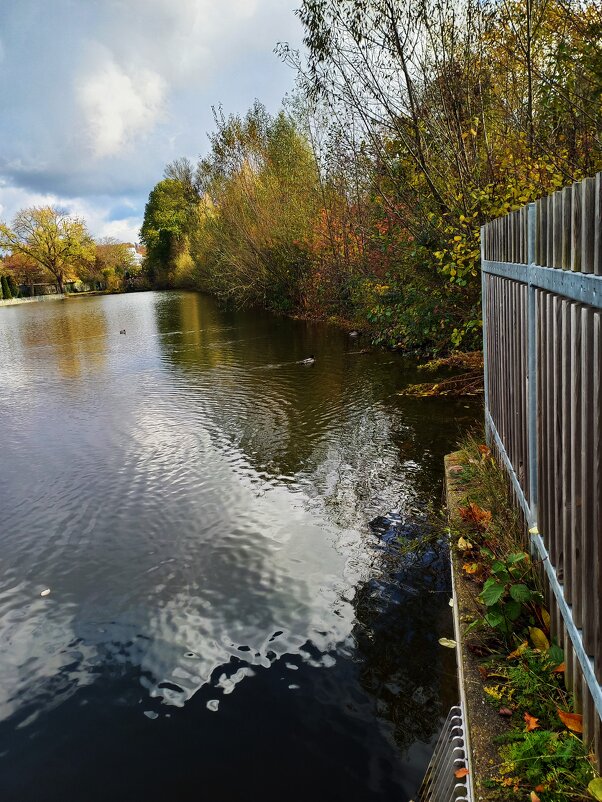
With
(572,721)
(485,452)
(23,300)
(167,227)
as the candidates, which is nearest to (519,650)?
(572,721)

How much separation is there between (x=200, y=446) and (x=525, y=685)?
697 cm

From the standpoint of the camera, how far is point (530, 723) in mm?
2586

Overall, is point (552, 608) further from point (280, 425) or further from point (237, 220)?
point (237, 220)

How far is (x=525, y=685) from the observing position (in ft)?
9.24

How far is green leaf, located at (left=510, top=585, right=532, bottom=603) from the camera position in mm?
3180

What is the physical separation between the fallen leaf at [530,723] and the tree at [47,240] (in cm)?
8744

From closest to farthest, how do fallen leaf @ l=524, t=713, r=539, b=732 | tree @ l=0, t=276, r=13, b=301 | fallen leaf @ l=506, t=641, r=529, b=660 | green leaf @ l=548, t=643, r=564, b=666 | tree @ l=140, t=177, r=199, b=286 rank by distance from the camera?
fallen leaf @ l=524, t=713, r=539, b=732 < green leaf @ l=548, t=643, r=564, b=666 < fallen leaf @ l=506, t=641, r=529, b=660 < tree @ l=0, t=276, r=13, b=301 < tree @ l=140, t=177, r=199, b=286

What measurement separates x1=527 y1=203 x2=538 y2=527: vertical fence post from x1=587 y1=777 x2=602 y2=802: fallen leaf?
1.42m

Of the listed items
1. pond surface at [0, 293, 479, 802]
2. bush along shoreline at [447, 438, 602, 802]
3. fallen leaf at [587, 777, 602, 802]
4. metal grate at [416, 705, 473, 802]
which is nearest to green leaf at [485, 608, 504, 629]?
bush along shoreline at [447, 438, 602, 802]

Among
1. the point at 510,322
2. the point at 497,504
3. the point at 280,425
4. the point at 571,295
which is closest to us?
the point at 571,295

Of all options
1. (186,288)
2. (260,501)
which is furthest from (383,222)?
(186,288)

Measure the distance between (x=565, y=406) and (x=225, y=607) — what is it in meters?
3.38

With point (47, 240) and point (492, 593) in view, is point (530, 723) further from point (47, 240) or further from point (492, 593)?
point (47, 240)

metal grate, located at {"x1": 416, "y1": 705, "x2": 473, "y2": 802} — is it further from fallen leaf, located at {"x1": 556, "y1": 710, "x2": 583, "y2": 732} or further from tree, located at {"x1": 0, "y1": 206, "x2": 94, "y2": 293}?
tree, located at {"x1": 0, "y1": 206, "x2": 94, "y2": 293}
